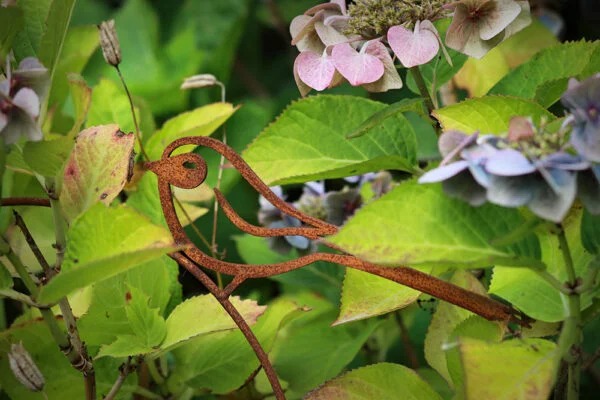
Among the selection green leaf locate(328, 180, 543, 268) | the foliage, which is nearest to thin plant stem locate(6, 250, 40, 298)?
the foliage

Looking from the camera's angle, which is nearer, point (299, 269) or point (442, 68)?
point (442, 68)

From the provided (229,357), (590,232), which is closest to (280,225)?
(229,357)

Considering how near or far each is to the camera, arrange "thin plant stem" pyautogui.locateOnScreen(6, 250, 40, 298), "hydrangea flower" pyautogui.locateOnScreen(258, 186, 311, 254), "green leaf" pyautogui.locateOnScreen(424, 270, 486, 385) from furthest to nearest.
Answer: "hydrangea flower" pyautogui.locateOnScreen(258, 186, 311, 254)
"green leaf" pyautogui.locateOnScreen(424, 270, 486, 385)
"thin plant stem" pyautogui.locateOnScreen(6, 250, 40, 298)

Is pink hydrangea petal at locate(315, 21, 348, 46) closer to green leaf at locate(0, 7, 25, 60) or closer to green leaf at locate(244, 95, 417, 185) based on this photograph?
green leaf at locate(244, 95, 417, 185)

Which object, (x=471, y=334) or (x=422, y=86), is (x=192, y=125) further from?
(x=471, y=334)

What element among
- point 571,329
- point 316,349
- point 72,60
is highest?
point 72,60

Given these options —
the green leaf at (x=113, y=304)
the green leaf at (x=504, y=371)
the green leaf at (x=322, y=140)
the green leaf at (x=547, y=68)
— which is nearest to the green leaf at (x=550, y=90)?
the green leaf at (x=547, y=68)
